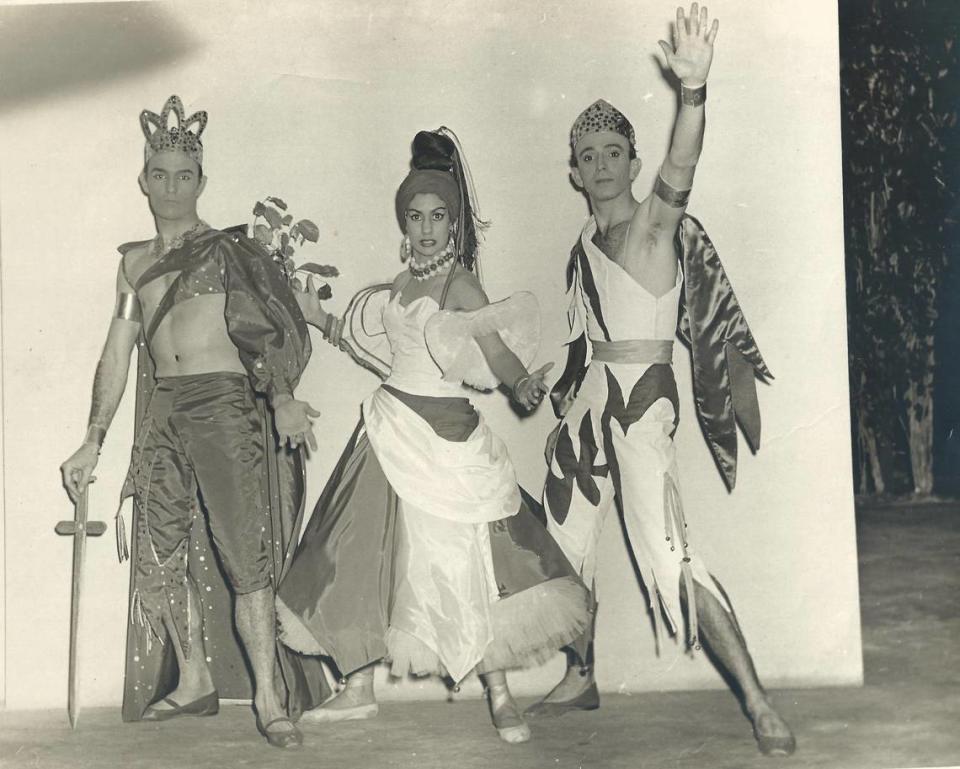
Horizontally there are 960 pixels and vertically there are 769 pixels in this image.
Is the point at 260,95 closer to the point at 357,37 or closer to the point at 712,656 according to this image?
the point at 357,37

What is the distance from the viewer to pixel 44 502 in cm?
442

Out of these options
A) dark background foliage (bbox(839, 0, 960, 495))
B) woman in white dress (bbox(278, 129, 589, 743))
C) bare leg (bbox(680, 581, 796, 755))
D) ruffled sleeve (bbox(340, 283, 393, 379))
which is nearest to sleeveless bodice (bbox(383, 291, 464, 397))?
woman in white dress (bbox(278, 129, 589, 743))

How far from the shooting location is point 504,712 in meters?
4.17

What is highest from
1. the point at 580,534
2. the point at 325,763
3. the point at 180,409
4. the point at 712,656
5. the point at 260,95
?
the point at 260,95

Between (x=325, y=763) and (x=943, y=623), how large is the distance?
2256 millimetres

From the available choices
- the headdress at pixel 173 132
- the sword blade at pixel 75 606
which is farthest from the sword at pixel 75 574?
the headdress at pixel 173 132

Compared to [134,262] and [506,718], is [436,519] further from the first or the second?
[134,262]

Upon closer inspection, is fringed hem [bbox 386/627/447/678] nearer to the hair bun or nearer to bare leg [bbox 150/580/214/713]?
bare leg [bbox 150/580/214/713]

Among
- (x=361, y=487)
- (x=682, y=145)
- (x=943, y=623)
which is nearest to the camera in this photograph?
(x=682, y=145)

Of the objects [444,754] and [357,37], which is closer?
[444,754]

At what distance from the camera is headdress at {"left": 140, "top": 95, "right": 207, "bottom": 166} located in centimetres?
427

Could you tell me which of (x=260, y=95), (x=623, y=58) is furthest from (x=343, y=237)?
(x=623, y=58)

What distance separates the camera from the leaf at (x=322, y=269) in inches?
174

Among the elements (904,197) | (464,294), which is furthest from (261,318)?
(904,197)
